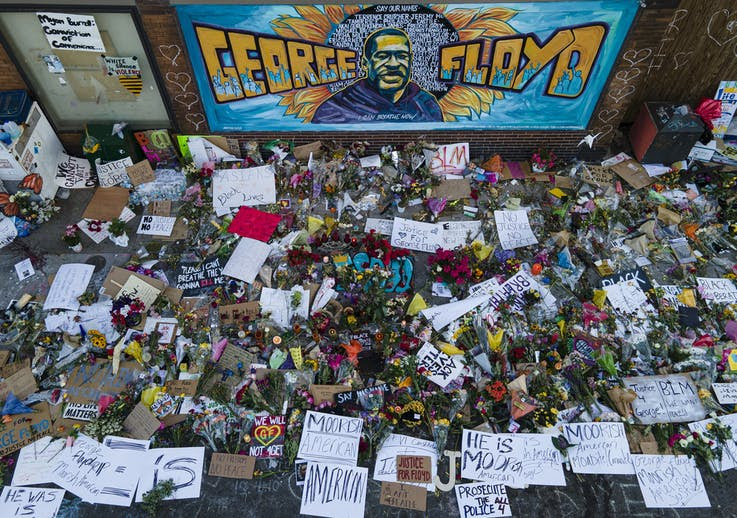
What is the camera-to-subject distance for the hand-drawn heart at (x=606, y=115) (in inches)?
310

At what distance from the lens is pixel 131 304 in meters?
6.80

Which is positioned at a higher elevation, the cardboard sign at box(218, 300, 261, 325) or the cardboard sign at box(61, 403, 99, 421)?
the cardboard sign at box(218, 300, 261, 325)

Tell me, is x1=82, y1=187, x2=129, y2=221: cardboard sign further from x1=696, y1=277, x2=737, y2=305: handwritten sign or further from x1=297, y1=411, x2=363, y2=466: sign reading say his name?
x1=696, y1=277, x2=737, y2=305: handwritten sign

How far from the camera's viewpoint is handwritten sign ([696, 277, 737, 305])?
6.95 m

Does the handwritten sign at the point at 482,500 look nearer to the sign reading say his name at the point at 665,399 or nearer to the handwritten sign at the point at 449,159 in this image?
the sign reading say his name at the point at 665,399

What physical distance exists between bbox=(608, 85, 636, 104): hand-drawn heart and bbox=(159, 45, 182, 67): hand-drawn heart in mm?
6542

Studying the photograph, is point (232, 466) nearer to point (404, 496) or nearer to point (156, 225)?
point (404, 496)

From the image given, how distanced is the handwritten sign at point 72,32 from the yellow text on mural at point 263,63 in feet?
4.92

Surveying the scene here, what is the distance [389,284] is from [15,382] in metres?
A: 5.07

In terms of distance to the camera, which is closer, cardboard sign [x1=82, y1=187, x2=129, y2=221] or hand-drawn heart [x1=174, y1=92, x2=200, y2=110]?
hand-drawn heart [x1=174, y1=92, x2=200, y2=110]

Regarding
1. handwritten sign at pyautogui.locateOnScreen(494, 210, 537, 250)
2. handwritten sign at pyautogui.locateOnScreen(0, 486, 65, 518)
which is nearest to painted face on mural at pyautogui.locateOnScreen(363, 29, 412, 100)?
handwritten sign at pyautogui.locateOnScreen(494, 210, 537, 250)

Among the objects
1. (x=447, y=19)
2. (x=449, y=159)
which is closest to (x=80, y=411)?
(x=449, y=159)

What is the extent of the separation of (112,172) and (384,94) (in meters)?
4.77

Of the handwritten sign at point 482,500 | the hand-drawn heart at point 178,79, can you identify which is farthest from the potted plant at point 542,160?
the hand-drawn heart at point 178,79
